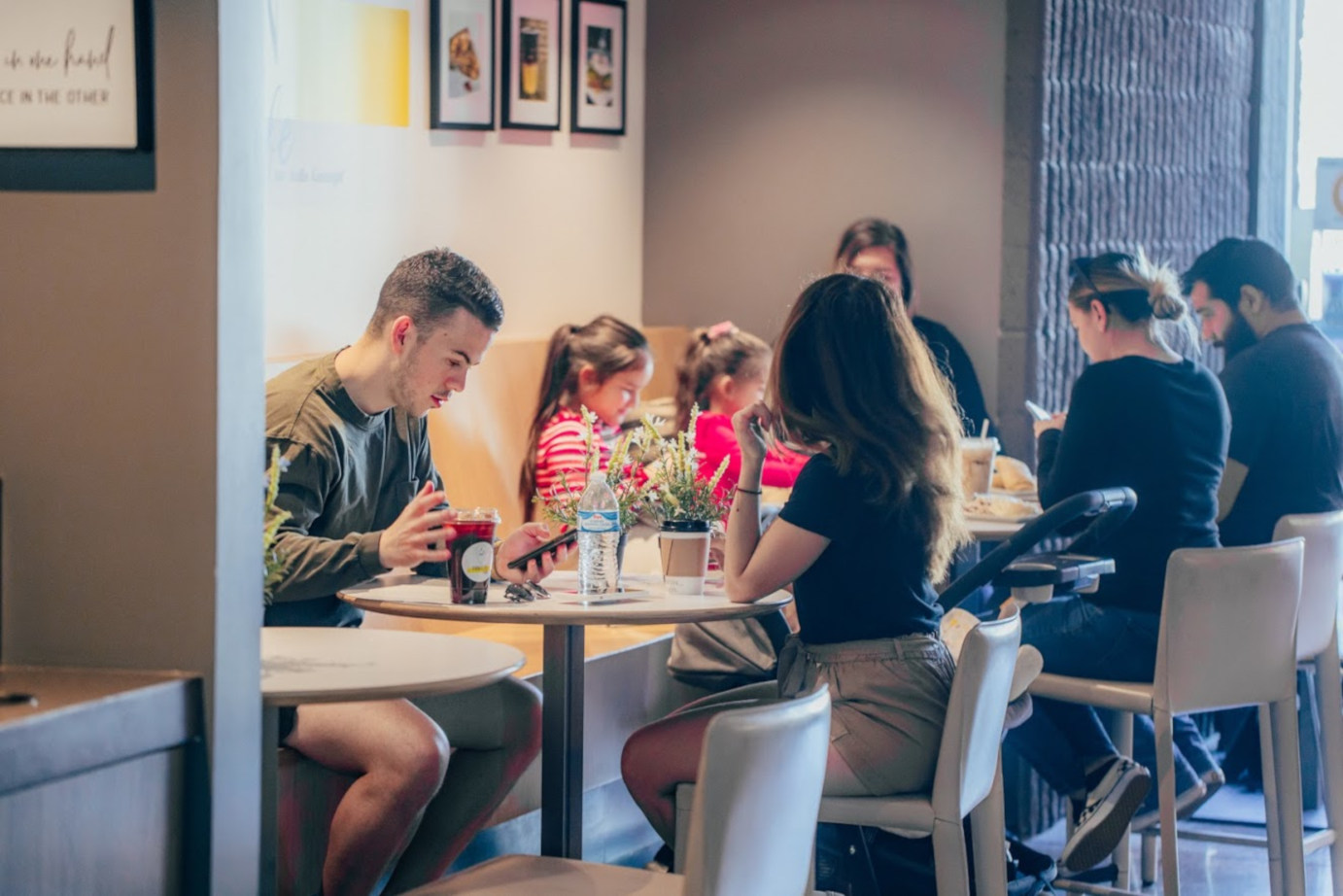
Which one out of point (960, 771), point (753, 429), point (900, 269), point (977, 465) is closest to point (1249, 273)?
point (900, 269)

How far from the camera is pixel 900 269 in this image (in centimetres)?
535

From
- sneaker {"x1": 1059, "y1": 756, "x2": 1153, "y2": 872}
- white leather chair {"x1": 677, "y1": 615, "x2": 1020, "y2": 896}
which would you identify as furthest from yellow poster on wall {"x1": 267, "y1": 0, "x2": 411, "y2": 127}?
sneaker {"x1": 1059, "y1": 756, "x2": 1153, "y2": 872}

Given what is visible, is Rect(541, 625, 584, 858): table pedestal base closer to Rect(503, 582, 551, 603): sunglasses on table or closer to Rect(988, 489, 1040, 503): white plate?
Rect(503, 582, 551, 603): sunglasses on table

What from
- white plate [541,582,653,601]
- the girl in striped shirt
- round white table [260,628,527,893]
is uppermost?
the girl in striped shirt

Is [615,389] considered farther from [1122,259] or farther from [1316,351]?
[1316,351]

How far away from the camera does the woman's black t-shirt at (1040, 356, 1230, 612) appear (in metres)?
4.10

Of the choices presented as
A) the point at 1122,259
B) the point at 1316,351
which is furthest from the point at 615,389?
the point at 1316,351

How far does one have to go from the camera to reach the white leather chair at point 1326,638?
13.5ft

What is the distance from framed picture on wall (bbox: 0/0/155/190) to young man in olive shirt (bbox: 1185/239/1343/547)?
3.66 m

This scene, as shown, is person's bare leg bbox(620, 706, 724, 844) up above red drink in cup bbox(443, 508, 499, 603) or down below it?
below

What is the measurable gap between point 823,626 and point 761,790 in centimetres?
100

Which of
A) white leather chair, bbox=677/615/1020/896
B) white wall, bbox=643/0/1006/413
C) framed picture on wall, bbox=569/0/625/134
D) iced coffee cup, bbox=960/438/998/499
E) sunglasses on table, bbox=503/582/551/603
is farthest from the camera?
framed picture on wall, bbox=569/0/625/134

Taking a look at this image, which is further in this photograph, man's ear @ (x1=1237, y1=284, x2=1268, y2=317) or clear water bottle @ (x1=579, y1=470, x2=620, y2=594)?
man's ear @ (x1=1237, y1=284, x2=1268, y2=317)

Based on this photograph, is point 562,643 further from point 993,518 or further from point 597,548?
point 993,518
